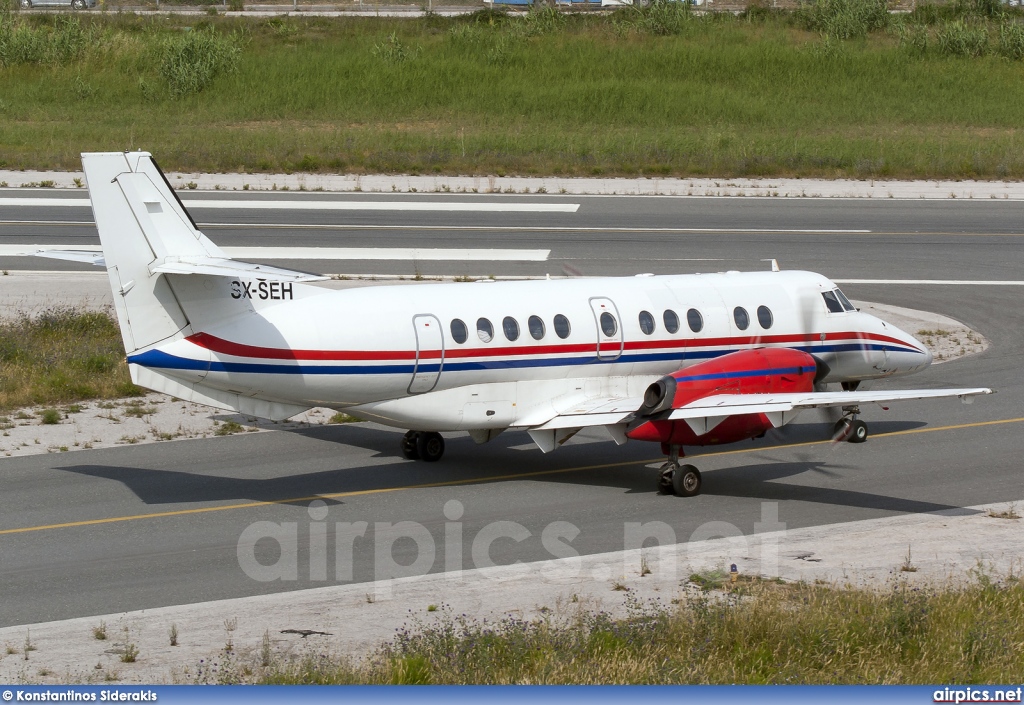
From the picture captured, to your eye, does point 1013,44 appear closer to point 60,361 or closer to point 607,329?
point 607,329

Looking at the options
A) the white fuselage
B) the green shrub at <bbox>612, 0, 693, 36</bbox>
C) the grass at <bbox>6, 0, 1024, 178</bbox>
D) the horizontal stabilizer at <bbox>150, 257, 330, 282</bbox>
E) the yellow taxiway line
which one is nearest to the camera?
the horizontal stabilizer at <bbox>150, 257, 330, 282</bbox>

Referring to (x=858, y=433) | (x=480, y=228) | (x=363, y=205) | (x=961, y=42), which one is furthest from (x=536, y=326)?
(x=961, y=42)

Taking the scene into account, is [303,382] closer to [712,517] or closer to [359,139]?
[712,517]

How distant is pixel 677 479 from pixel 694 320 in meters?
2.89

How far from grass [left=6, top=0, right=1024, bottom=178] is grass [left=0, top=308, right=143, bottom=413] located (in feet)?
79.7

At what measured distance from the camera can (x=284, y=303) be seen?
57.1ft

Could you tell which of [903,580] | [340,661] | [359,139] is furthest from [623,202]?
[340,661]

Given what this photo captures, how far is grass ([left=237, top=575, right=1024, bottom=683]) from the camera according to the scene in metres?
11.2

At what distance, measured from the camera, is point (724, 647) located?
39.6 feet

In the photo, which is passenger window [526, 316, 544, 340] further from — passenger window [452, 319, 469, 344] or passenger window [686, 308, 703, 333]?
passenger window [686, 308, 703, 333]

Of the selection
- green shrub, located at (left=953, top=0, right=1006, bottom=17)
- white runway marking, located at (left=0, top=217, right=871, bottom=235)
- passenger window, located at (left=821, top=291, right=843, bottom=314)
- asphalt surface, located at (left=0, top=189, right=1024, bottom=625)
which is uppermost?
green shrub, located at (left=953, top=0, right=1006, bottom=17)

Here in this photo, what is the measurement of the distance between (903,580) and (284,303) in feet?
29.2

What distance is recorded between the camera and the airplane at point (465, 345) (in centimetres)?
1661
